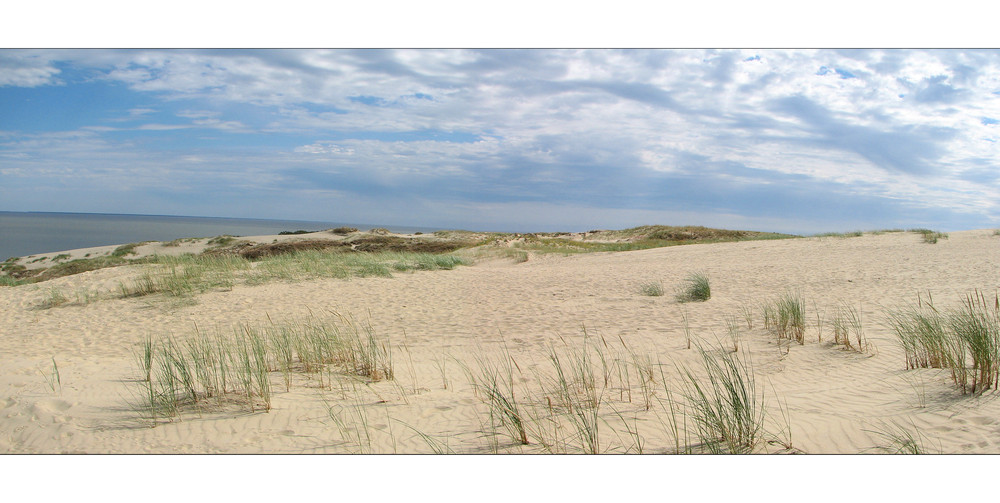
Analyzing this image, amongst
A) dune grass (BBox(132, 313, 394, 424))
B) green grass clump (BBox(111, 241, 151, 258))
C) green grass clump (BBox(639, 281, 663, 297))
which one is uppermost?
green grass clump (BBox(639, 281, 663, 297))

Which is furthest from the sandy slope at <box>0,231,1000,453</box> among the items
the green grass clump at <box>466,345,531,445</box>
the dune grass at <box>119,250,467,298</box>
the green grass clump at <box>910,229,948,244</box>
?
the green grass clump at <box>910,229,948,244</box>

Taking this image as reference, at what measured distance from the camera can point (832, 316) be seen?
848 cm

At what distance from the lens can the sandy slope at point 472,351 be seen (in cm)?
420

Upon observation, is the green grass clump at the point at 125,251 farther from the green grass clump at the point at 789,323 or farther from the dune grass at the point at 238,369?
the green grass clump at the point at 789,323

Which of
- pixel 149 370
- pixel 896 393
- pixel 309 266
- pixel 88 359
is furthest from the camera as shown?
pixel 309 266

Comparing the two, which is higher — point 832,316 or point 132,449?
point 832,316

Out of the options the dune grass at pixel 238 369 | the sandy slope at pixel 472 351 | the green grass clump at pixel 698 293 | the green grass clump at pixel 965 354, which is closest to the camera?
the sandy slope at pixel 472 351

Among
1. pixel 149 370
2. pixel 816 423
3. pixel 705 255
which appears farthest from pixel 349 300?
pixel 705 255

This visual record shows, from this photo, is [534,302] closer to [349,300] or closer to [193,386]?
[349,300]

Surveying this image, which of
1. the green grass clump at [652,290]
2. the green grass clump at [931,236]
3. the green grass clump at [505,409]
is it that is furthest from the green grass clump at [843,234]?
the green grass clump at [505,409]

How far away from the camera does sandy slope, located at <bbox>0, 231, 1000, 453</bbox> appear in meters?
4.20

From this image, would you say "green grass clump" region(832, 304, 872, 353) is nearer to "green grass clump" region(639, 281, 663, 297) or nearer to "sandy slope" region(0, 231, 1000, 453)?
"sandy slope" region(0, 231, 1000, 453)

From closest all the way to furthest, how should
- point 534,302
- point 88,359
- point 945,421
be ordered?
point 945,421, point 88,359, point 534,302

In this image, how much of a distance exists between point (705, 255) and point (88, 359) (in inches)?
774
